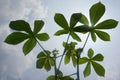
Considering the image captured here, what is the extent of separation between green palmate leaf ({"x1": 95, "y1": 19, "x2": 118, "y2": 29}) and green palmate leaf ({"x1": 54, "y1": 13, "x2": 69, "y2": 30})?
1.21 ft

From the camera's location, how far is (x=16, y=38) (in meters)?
2.54

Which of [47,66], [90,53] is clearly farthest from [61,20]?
[90,53]

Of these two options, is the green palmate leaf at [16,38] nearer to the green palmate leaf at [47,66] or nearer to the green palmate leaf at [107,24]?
the green palmate leaf at [47,66]

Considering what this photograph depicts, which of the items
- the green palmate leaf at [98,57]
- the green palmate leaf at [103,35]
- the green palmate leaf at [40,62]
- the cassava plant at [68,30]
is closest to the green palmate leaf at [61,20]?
the cassava plant at [68,30]

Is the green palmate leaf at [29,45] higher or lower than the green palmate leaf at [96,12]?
lower

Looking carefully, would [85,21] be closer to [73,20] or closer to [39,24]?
[73,20]

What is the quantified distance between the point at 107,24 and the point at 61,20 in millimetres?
538

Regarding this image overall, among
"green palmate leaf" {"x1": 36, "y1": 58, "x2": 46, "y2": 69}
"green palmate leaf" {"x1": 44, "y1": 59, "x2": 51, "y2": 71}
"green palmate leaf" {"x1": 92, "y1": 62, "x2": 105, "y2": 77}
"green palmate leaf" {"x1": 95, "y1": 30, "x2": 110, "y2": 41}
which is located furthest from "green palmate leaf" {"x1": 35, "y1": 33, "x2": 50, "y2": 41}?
"green palmate leaf" {"x1": 92, "y1": 62, "x2": 105, "y2": 77}

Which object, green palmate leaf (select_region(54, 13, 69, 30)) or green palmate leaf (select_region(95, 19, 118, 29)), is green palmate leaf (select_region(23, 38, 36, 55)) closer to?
green palmate leaf (select_region(54, 13, 69, 30))

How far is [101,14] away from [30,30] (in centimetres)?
84

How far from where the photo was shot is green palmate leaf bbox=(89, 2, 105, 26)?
237cm

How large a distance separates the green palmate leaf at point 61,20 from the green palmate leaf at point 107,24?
368mm

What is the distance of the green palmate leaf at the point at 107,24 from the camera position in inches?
97.4

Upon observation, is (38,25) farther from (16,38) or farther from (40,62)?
(40,62)
